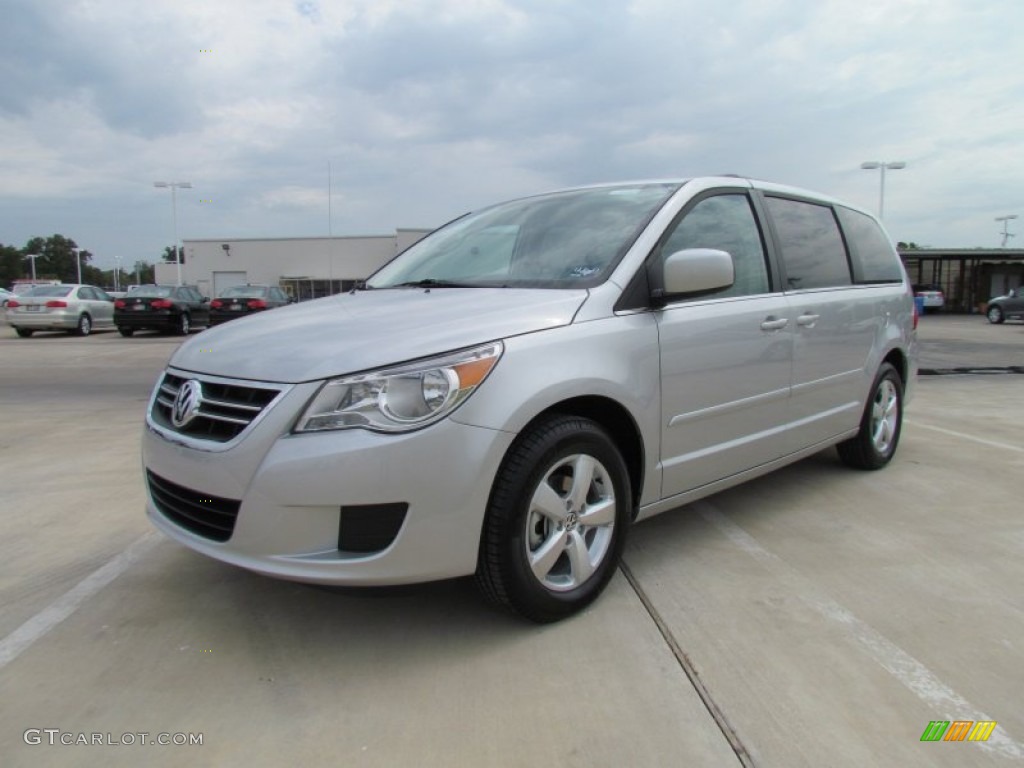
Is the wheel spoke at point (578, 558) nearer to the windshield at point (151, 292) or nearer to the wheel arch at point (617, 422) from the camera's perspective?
the wheel arch at point (617, 422)

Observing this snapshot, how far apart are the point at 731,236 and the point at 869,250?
1786mm

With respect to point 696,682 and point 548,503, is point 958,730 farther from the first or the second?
point 548,503

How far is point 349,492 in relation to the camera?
7.14ft

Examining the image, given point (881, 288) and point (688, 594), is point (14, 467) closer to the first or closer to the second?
point (688, 594)

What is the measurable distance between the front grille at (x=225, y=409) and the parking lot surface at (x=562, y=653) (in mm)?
747

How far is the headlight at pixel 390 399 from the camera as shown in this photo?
87.0 inches

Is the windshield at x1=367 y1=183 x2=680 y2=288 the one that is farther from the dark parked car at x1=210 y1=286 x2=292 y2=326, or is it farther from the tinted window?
the dark parked car at x1=210 y1=286 x2=292 y2=326

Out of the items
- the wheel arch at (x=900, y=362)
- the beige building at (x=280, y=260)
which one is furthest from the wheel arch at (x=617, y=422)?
the beige building at (x=280, y=260)

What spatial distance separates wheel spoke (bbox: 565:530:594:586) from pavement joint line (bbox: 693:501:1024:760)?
918 mm

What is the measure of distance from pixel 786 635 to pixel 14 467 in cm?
510

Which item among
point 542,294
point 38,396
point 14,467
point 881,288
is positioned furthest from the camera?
point 38,396

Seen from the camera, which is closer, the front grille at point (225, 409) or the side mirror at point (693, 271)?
the front grille at point (225, 409)

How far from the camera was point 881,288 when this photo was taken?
15.2 ft

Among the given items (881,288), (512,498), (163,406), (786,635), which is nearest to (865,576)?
(786,635)
